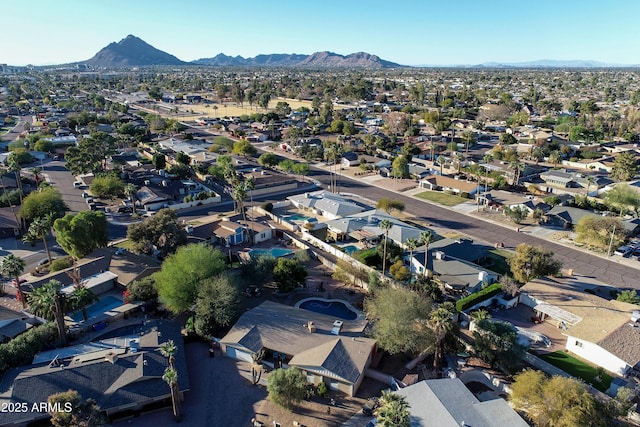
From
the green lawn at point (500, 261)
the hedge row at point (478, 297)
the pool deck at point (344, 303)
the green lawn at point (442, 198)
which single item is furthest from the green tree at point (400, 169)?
the pool deck at point (344, 303)

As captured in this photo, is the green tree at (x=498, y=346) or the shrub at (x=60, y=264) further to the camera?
the shrub at (x=60, y=264)

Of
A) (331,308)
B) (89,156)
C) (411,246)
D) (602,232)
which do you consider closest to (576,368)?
(411,246)

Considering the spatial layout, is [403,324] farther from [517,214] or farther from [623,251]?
[623,251]

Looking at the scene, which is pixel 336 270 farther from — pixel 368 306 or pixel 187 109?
pixel 187 109

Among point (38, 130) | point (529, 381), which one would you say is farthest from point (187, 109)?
point (529, 381)

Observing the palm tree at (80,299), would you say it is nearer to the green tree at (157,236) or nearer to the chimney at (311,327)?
the green tree at (157,236)
